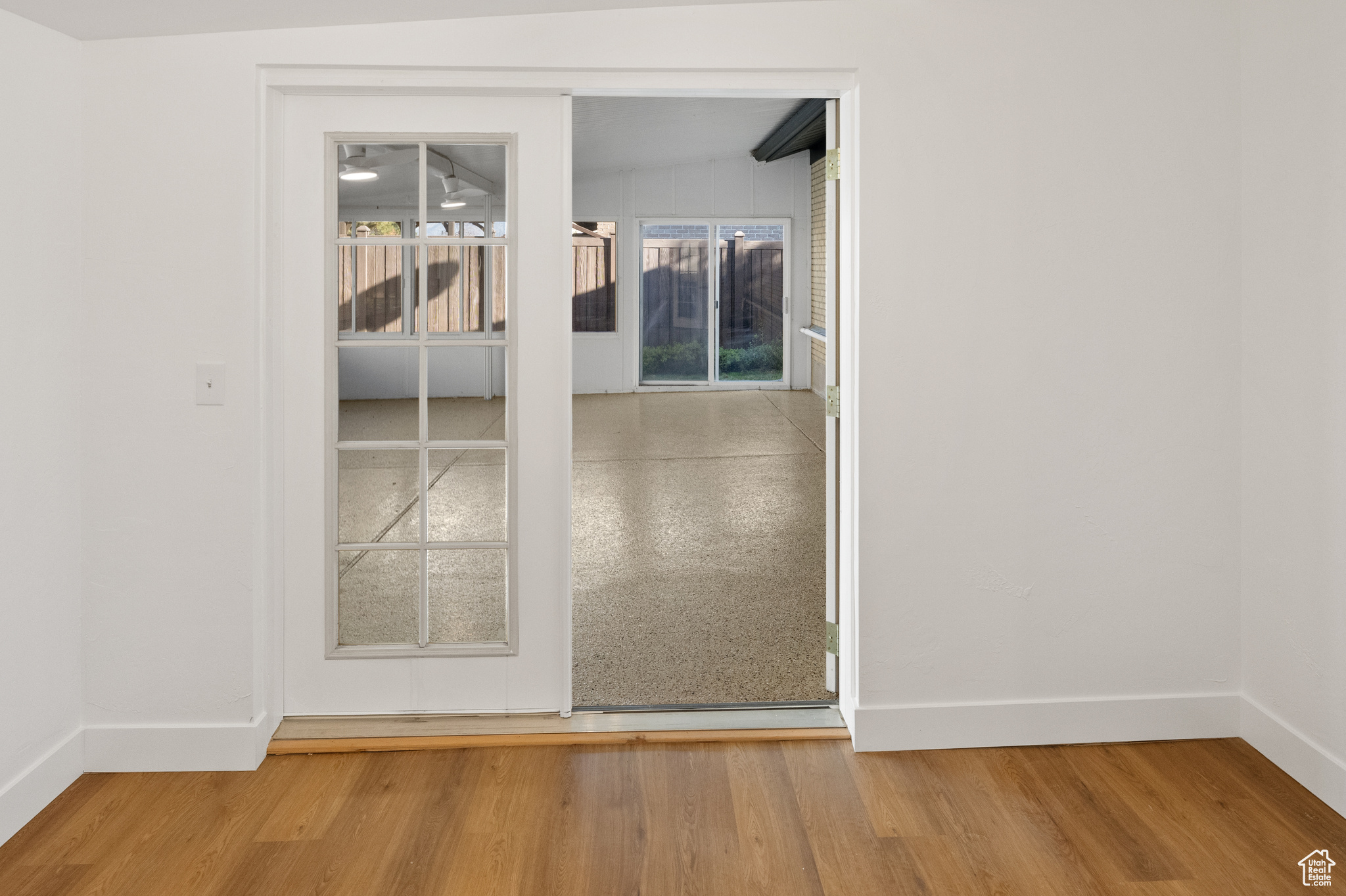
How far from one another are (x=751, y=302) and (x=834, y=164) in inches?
380

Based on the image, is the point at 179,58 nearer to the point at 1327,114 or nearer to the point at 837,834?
the point at 837,834

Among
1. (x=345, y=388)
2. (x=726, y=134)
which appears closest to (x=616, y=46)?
(x=345, y=388)

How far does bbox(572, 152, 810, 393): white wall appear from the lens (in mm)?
12227

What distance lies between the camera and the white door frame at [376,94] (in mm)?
2803

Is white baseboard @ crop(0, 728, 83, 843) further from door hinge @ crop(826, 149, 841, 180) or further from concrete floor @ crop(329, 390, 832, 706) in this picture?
door hinge @ crop(826, 149, 841, 180)

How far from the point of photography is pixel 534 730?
9.84 feet

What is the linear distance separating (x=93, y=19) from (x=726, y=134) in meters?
8.29

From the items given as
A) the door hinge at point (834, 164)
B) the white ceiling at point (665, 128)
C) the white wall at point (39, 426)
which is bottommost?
the white wall at point (39, 426)

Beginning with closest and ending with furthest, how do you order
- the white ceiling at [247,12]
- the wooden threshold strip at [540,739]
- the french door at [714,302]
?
the white ceiling at [247,12]
the wooden threshold strip at [540,739]
the french door at [714,302]

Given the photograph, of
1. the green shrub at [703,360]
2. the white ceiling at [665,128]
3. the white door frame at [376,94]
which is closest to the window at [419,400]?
the white door frame at [376,94]

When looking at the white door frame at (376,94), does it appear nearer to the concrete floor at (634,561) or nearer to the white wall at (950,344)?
the white wall at (950,344)

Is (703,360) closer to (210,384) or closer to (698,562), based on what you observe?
(698,562)

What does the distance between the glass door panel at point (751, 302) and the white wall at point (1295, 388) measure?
975 centimetres

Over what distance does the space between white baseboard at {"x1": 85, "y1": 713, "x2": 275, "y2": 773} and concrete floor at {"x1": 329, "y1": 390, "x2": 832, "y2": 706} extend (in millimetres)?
413
